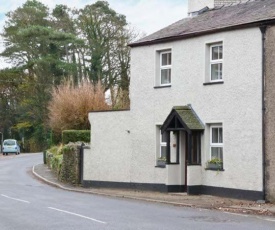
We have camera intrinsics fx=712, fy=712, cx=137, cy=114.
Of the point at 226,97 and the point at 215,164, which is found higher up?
the point at 226,97

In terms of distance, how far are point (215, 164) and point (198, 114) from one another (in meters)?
2.07

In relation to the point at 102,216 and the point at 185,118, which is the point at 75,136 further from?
the point at 102,216

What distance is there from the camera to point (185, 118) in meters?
26.7

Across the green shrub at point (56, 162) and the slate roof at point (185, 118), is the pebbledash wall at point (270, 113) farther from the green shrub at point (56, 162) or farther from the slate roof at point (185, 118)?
the green shrub at point (56, 162)

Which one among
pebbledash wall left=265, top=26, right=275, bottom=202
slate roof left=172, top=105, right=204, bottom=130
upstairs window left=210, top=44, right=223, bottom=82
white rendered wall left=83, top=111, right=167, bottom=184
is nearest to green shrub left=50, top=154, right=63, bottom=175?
white rendered wall left=83, top=111, right=167, bottom=184

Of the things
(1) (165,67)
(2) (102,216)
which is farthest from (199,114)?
(2) (102,216)

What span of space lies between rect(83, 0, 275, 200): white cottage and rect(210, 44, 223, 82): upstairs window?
4 cm

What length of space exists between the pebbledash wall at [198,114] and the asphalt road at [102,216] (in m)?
3.03

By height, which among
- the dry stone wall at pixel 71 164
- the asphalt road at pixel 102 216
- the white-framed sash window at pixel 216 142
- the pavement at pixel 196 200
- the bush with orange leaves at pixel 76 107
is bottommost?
the asphalt road at pixel 102 216

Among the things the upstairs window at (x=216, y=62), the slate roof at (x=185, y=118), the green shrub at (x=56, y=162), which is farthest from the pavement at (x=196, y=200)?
the green shrub at (x=56, y=162)

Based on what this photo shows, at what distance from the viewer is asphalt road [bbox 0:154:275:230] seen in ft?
55.0

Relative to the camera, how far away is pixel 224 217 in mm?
19172

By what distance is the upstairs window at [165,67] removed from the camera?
28.6 metres

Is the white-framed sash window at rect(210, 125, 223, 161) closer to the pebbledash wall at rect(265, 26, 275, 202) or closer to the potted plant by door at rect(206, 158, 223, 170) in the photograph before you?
the potted plant by door at rect(206, 158, 223, 170)
